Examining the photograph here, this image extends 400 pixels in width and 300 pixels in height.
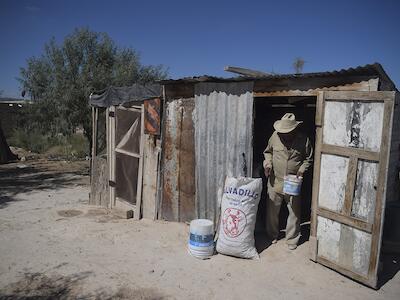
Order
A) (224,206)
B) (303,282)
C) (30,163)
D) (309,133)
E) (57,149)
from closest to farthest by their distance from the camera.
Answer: (303,282)
(224,206)
(309,133)
(30,163)
(57,149)

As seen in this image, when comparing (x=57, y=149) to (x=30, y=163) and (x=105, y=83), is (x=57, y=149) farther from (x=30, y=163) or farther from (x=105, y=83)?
(x=105, y=83)

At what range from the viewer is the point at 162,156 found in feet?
22.3

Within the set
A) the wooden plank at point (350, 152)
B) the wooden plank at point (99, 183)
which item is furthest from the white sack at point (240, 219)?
the wooden plank at point (99, 183)

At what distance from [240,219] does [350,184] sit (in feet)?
5.33

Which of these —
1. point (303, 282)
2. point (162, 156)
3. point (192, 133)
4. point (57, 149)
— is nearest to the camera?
point (303, 282)

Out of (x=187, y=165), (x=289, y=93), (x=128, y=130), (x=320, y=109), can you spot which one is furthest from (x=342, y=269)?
(x=128, y=130)

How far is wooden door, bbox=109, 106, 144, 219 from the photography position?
7164mm

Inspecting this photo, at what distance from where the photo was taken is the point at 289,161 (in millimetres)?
5469

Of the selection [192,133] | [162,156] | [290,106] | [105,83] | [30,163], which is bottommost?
[30,163]

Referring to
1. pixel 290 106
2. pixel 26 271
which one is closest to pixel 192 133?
pixel 290 106

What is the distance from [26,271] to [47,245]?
0.97 m

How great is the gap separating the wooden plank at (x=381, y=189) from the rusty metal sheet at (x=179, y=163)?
10.4ft

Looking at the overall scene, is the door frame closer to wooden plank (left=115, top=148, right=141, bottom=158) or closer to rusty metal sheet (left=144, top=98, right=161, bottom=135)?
wooden plank (left=115, top=148, right=141, bottom=158)

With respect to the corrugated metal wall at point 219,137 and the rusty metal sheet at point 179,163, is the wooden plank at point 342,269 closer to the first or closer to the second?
the corrugated metal wall at point 219,137
